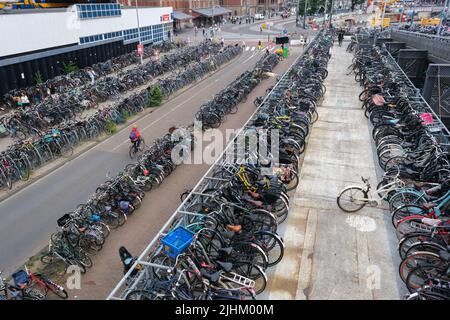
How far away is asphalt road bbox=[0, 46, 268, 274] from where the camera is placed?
862 centimetres

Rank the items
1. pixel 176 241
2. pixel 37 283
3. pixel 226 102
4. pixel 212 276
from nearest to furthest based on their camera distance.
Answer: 1. pixel 212 276
2. pixel 176 241
3. pixel 37 283
4. pixel 226 102

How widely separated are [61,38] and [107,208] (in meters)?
19.3

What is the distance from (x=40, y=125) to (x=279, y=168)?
11.8 m

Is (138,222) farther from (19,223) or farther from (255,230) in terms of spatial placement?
(255,230)

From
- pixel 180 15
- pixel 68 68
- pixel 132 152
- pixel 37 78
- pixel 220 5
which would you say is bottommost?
pixel 132 152

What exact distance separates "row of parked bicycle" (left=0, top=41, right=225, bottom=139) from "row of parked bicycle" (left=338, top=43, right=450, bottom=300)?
13072 millimetres

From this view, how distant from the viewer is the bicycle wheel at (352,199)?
301 inches

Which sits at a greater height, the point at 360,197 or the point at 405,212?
the point at 405,212

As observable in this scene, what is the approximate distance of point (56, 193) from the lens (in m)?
10.8

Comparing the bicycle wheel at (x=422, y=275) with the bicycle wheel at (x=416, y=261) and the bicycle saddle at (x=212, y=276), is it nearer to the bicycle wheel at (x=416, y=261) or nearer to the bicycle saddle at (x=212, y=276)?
the bicycle wheel at (x=416, y=261)

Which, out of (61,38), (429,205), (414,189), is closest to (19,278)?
(429,205)

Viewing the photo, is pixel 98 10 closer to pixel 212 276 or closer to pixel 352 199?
pixel 352 199

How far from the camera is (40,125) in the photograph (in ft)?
49.1

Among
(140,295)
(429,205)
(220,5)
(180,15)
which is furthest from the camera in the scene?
(220,5)
